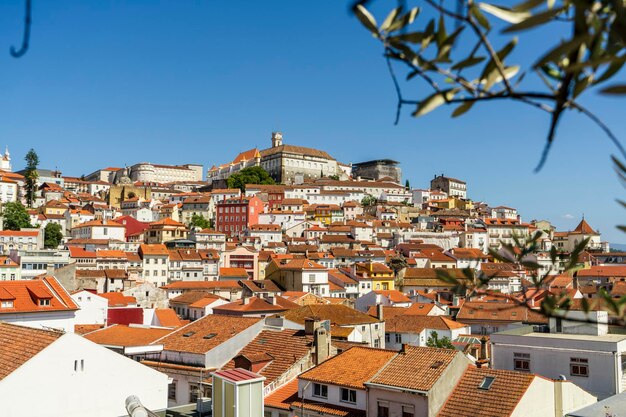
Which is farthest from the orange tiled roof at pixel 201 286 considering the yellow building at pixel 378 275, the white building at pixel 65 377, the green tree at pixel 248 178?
the green tree at pixel 248 178

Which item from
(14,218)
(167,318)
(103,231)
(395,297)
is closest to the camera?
(167,318)

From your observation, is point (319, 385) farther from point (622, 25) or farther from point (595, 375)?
point (622, 25)

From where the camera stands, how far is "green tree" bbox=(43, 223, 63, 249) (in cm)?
7928

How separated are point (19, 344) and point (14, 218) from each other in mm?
79387

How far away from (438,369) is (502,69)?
16.0 metres

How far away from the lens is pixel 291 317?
107ft

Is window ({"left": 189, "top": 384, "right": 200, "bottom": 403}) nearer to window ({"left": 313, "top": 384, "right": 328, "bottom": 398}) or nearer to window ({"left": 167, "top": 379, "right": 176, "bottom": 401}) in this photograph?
window ({"left": 167, "top": 379, "right": 176, "bottom": 401})

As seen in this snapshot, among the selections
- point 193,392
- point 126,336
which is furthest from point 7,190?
point 193,392

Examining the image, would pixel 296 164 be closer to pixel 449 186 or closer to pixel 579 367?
pixel 449 186

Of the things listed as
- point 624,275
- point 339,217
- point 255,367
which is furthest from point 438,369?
point 339,217

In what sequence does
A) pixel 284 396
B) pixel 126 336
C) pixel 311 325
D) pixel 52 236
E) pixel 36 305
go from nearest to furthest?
pixel 284 396 < pixel 311 325 < pixel 36 305 < pixel 126 336 < pixel 52 236

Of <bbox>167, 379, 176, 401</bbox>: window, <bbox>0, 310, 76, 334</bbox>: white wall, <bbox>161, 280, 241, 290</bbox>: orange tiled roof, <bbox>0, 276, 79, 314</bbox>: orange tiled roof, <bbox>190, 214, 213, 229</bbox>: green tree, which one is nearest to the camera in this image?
<bbox>167, 379, 176, 401</bbox>: window

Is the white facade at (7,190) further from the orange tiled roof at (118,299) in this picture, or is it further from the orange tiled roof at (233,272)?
the orange tiled roof at (118,299)

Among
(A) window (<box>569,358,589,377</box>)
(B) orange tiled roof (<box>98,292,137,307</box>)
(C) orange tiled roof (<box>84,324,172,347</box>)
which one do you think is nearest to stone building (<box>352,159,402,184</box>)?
(B) orange tiled roof (<box>98,292,137,307</box>)
